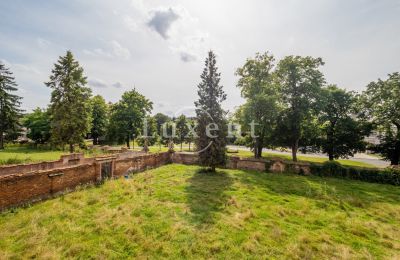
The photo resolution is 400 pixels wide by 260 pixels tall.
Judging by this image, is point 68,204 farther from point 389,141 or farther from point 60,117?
point 389,141

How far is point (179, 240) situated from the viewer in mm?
6336

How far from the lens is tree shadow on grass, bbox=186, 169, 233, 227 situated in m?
8.16

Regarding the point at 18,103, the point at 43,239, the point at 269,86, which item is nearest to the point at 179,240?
the point at 43,239

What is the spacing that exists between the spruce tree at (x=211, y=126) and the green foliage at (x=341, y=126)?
14.7m

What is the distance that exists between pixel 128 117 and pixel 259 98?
23774 millimetres

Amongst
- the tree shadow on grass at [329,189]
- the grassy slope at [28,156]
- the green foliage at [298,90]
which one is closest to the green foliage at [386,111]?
the green foliage at [298,90]

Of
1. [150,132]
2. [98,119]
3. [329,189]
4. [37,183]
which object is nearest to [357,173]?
[329,189]

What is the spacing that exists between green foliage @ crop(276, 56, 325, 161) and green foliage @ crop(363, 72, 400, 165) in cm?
662

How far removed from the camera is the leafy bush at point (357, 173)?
52.6ft

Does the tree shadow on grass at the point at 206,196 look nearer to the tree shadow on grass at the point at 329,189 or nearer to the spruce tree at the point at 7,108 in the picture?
the tree shadow on grass at the point at 329,189

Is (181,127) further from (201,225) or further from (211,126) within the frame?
(201,225)

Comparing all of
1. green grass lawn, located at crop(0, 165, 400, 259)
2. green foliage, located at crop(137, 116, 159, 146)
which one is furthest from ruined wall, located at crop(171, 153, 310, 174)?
green foliage, located at crop(137, 116, 159, 146)

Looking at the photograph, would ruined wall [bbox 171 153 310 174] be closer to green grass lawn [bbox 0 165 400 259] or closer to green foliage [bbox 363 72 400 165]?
green grass lawn [bbox 0 165 400 259]

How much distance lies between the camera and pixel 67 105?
2594cm
